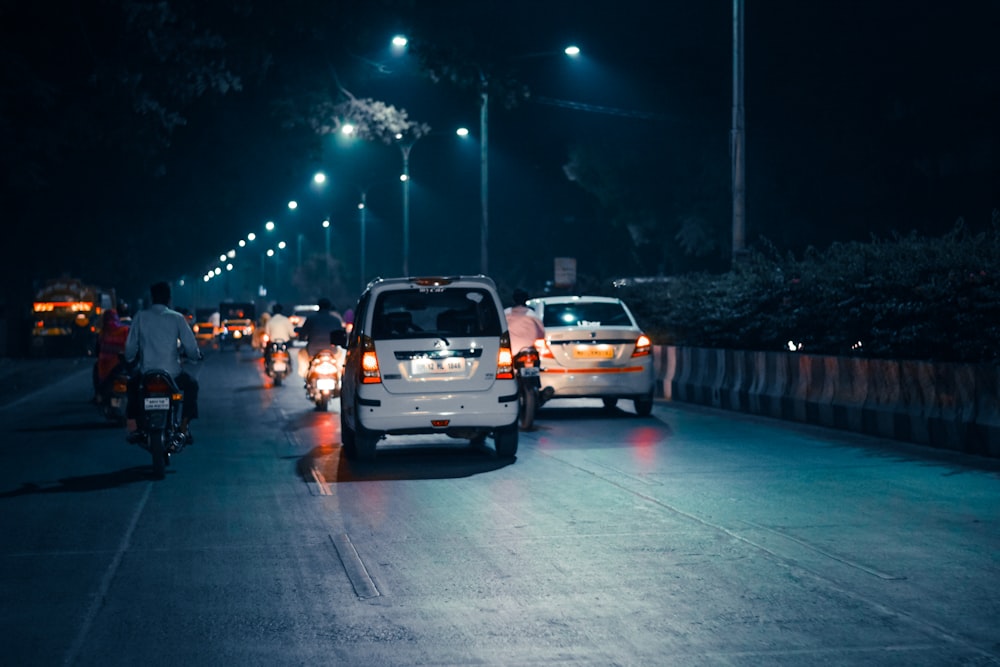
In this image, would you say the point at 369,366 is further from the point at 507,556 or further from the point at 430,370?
the point at 507,556

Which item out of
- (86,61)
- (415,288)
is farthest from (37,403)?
(415,288)

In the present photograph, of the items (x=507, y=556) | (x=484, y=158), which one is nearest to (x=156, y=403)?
(x=507, y=556)

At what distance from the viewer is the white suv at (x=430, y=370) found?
1438 cm

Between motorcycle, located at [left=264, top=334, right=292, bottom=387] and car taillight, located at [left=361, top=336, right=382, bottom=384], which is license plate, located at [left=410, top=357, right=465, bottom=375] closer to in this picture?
car taillight, located at [left=361, top=336, right=382, bottom=384]

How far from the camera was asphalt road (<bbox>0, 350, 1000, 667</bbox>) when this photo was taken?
6.82 m

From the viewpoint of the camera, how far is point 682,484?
12.8 meters

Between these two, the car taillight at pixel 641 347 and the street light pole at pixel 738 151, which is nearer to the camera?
the car taillight at pixel 641 347

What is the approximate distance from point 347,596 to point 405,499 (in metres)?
4.09

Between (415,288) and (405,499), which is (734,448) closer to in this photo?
(415,288)

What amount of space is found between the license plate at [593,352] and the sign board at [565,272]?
14.2 metres

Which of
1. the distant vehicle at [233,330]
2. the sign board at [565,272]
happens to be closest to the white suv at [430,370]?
the sign board at [565,272]

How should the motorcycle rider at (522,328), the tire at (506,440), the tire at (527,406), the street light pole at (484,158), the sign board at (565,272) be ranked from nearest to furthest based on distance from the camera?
1. the tire at (506,440)
2. the motorcycle rider at (522,328)
3. the tire at (527,406)
4. the sign board at (565,272)
5. the street light pole at (484,158)

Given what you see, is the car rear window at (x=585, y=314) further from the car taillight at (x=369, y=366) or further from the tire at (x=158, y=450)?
the tire at (x=158, y=450)

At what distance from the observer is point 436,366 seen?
14461 mm
